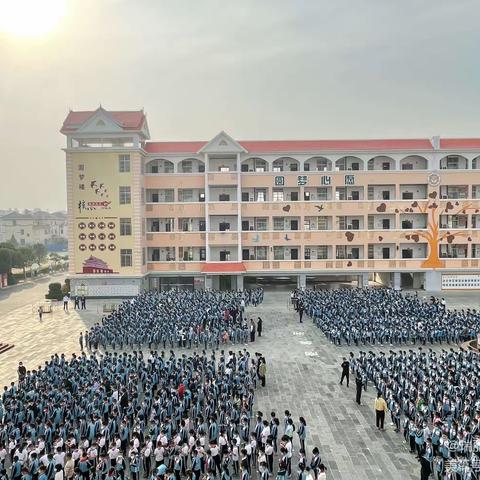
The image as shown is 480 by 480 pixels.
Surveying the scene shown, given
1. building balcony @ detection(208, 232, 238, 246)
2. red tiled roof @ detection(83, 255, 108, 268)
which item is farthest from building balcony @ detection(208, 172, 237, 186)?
red tiled roof @ detection(83, 255, 108, 268)

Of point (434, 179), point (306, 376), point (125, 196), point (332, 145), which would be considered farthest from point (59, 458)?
point (434, 179)

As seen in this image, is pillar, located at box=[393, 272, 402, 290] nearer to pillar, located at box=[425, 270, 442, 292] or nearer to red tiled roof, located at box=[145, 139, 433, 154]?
pillar, located at box=[425, 270, 442, 292]

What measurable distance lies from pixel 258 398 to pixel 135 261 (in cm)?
2151

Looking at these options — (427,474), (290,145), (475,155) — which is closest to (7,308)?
(290,145)

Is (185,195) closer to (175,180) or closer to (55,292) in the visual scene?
(175,180)

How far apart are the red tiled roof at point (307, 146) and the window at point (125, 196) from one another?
4.19 metres

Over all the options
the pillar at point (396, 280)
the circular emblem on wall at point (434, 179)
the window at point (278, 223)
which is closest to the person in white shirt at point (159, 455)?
the window at point (278, 223)

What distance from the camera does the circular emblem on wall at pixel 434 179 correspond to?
3538 centimetres

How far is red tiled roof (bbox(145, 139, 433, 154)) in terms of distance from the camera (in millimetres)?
35750

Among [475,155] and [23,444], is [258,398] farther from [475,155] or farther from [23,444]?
[475,155]

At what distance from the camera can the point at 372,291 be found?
31.1m

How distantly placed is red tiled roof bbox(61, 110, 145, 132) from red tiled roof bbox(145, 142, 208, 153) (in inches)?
110

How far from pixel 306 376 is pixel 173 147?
981 inches

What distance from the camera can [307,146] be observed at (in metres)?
36.2
